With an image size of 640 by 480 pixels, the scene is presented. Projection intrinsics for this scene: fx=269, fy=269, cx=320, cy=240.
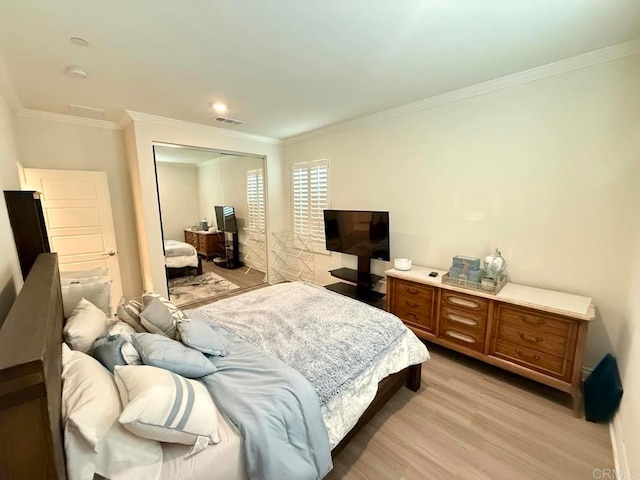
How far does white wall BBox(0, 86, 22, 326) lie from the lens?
1.68m

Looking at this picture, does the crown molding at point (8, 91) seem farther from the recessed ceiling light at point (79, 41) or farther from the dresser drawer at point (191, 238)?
the dresser drawer at point (191, 238)

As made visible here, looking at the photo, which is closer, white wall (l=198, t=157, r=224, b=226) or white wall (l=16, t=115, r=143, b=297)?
white wall (l=16, t=115, r=143, b=297)

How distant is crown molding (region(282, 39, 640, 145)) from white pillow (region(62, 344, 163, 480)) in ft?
11.5

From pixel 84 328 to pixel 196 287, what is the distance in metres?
3.05

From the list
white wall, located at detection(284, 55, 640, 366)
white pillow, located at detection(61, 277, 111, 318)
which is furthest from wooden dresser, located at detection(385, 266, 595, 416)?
white pillow, located at detection(61, 277, 111, 318)

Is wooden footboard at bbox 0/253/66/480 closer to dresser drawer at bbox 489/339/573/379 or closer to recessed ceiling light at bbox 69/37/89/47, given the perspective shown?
recessed ceiling light at bbox 69/37/89/47

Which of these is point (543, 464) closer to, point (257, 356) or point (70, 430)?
point (257, 356)

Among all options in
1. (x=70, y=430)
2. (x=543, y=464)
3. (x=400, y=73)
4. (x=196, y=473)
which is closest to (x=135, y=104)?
(x=400, y=73)

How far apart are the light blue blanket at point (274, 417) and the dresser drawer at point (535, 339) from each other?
1.80 m

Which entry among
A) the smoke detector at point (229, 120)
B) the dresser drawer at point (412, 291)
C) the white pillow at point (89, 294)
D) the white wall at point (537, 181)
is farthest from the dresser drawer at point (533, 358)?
the smoke detector at point (229, 120)

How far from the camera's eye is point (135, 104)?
2.97m

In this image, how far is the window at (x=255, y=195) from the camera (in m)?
4.71

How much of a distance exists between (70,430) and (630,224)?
3.41 meters

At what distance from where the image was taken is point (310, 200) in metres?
4.53
